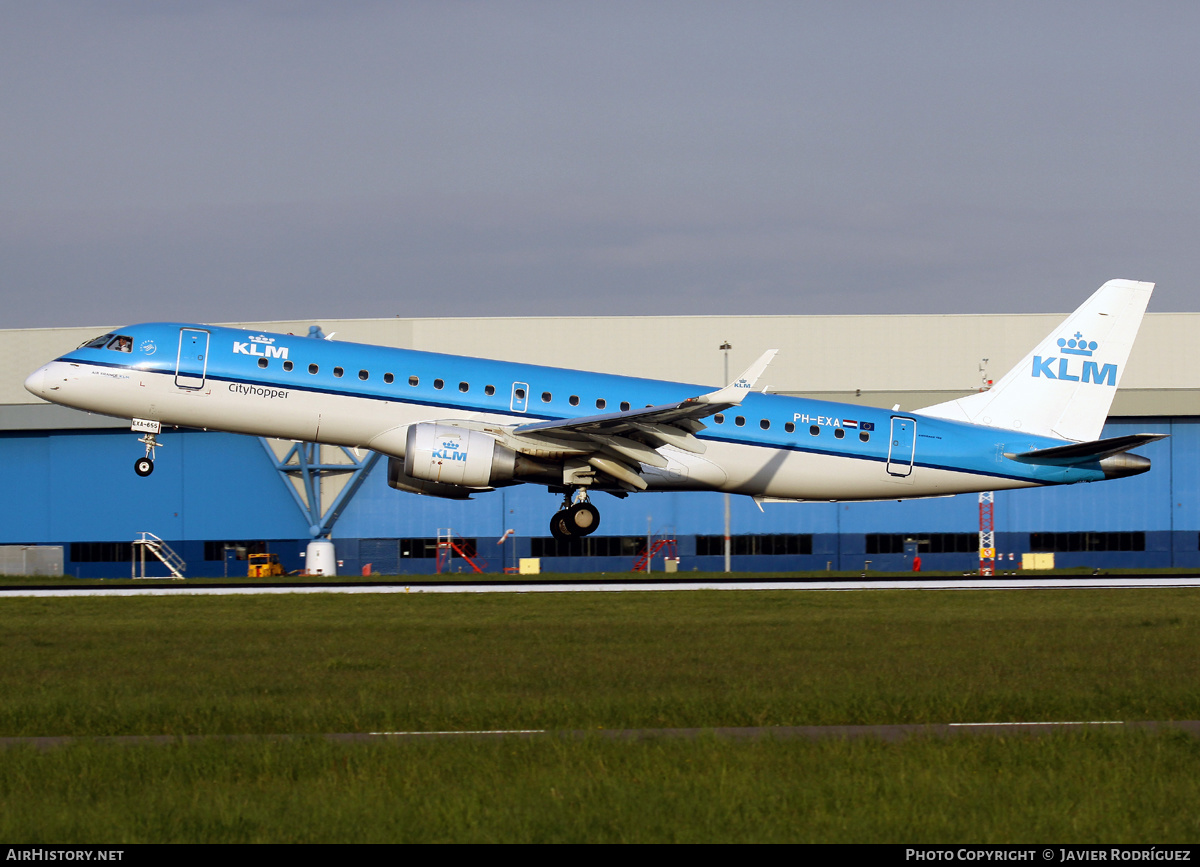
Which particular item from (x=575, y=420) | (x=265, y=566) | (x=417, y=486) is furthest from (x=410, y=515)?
(x=575, y=420)

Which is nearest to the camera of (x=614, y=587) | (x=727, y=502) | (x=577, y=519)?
(x=577, y=519)

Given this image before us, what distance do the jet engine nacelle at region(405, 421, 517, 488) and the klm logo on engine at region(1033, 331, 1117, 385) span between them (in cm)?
1527

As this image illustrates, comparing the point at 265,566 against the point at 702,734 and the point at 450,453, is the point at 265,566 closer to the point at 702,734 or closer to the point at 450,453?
the point at 450,453

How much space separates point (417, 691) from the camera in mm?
16469

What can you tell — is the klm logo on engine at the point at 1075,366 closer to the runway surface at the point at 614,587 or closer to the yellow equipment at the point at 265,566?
the runway surface at the point at 614,587

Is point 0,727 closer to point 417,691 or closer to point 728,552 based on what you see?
point 417,691

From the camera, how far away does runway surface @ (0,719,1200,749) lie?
12438mm

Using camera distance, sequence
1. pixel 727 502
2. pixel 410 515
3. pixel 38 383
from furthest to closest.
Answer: pixel 410 515 → pixel 727 502 → pixel 38 383

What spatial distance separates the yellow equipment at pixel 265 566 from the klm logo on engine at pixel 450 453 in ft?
115

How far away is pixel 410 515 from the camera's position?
6375 cm

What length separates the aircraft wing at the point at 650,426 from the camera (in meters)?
26.8

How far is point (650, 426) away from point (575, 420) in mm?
1730
